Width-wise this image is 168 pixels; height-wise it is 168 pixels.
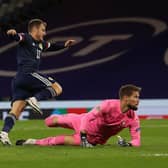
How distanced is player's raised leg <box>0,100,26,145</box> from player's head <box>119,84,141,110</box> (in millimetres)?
1445

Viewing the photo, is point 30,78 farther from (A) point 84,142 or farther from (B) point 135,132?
(B) point 135,132

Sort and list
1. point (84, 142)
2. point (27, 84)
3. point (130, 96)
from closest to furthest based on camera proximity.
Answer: point (130, 96)
point (84, 142)
point (27, 84)

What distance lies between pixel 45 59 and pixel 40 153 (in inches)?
565

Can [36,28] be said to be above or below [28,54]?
above

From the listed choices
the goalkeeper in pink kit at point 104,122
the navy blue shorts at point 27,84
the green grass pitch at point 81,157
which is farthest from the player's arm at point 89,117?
the navy blue shorts at point 27,84

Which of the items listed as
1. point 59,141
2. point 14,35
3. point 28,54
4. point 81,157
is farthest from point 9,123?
point 81,157

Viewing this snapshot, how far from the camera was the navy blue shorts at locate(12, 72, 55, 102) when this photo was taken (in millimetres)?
9469

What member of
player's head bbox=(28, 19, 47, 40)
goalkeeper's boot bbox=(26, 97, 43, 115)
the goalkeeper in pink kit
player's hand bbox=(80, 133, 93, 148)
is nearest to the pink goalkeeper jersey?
the goalkeeper in pink kit

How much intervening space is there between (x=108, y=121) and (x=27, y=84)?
1235 millimetres

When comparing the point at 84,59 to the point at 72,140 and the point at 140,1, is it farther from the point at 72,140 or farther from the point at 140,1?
the point at 72,140

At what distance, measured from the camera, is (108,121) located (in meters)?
9.03

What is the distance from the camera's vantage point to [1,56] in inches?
888

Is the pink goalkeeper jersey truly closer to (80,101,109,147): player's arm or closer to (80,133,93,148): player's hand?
(80,101,109,147): player's arm

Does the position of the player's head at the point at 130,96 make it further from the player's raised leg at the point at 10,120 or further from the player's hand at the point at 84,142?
the player's raised leg at the point at 10,120
